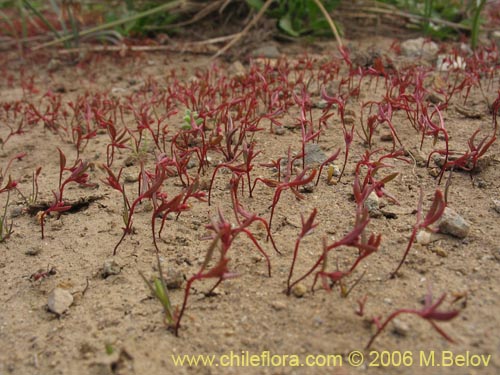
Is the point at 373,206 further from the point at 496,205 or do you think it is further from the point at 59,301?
the point at 59,301

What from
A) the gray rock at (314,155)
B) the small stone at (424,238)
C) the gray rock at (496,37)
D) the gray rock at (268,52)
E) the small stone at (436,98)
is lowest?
the small stone at (424,238)

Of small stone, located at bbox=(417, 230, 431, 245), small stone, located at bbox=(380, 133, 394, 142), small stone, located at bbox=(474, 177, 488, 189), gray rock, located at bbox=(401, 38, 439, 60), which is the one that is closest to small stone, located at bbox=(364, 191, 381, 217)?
small stone, located at bbox=(417, 230, 431, 245)

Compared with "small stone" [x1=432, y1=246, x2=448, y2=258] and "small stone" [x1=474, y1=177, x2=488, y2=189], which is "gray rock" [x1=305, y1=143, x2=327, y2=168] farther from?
"small stone" [x1=432, y1=246, x2=448, y2=258]

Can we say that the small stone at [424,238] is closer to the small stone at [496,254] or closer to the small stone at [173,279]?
the small stone at [496,254]

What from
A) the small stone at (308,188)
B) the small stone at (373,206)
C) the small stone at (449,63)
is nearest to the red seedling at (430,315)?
the small stone at (373,206)

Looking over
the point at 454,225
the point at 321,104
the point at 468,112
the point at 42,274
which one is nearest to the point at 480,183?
the point at 454,225

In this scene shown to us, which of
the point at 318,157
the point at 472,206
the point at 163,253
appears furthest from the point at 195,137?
the point at 472,206
